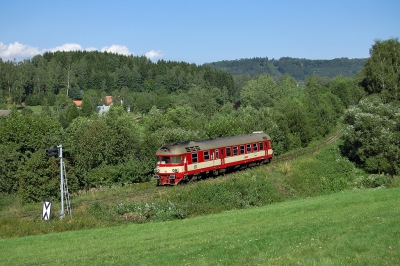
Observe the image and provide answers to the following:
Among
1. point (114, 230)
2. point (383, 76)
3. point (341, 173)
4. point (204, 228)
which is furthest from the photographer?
point (383, 76)

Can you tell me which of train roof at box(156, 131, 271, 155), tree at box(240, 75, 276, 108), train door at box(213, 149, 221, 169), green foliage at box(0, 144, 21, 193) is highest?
tree at box(240, 75, 276, 108)

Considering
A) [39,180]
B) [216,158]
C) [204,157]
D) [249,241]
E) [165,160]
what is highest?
[165,160]

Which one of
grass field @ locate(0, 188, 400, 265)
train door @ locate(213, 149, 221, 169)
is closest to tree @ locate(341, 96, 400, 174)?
train door @ locate(213, 149, 221, 169)

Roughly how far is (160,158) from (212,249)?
2319 centimetres

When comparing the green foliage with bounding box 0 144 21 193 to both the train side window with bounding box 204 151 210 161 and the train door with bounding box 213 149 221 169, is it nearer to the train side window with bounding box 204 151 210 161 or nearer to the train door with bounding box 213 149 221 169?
the train side window with bounding box 204 151 210 161

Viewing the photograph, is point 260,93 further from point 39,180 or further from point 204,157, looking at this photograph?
point 39,180

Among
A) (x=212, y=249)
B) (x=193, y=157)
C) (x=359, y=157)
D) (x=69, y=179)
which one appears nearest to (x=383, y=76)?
(x=359, y=157)

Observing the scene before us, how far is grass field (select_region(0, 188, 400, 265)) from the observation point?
1370 centimetres

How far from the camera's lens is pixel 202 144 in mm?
40438

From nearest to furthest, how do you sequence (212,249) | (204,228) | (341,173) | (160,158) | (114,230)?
(212,249) < (204,228) < (114,230) < (160,158) < (341,173)

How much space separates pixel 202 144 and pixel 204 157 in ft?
4.09

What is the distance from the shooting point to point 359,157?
176 ft

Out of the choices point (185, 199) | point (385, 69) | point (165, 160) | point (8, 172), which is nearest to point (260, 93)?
point (385, 69)

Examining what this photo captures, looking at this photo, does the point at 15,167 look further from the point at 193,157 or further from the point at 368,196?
the point at 368,196
